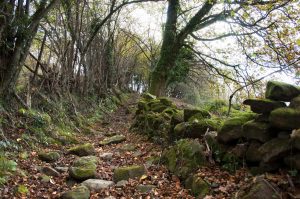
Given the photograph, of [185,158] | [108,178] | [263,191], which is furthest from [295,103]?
[108,178]

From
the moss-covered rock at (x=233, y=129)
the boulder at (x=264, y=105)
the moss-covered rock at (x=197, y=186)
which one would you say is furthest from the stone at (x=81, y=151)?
the boulder at (x=264, y=105)

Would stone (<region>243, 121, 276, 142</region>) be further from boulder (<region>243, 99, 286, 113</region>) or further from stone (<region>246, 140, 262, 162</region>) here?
boulder (<region>243, 99, 286, 113</region>)

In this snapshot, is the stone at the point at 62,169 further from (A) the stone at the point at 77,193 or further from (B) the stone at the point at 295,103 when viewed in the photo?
(B) the stone at the point at 295,103

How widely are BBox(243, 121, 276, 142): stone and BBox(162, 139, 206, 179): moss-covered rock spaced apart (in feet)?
3.18

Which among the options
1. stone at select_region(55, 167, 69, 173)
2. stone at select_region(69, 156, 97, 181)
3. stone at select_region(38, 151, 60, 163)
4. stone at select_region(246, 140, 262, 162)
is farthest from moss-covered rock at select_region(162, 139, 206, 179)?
stone at select_region(38, 151, 60, 163)

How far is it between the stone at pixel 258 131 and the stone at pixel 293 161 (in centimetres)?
52

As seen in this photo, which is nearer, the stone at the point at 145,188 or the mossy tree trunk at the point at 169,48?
the stone at the point at 145,188

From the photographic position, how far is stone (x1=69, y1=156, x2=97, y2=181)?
585 centimetres

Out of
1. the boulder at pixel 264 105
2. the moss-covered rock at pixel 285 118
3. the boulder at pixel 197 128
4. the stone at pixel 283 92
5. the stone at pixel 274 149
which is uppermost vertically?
the stone at pixel 283 92

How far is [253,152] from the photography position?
476 centimetres

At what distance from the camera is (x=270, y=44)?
412 inches

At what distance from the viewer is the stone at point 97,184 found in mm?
5395

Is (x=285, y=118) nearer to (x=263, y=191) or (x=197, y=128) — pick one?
(x=263, y=191)

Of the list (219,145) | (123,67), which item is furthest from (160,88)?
(123,67)
